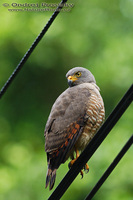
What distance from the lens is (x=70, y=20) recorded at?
29.1 ft

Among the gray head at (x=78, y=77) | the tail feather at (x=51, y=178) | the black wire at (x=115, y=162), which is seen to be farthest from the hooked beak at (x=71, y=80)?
the black wire at (x=115, y=162)

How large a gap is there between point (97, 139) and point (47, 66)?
235 inches

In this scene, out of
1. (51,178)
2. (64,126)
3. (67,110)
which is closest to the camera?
(51,178)

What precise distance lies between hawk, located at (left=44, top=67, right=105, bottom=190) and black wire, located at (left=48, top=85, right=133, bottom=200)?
79cm

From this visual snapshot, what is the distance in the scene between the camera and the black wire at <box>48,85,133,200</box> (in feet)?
7.10

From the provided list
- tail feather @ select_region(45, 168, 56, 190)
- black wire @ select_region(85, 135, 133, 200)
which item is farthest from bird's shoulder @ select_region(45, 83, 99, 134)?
black wire @ select_region(85, 135, 133, 200)

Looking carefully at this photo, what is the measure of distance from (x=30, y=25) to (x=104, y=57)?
152 centimetres

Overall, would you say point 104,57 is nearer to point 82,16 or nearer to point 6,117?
point 82,16

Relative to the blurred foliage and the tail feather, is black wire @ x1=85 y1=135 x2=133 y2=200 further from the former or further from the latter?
the blurred foliage

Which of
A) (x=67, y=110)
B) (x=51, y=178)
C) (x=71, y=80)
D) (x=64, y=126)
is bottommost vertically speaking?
(x=51, y=178)

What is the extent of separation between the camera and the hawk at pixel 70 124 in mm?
3403

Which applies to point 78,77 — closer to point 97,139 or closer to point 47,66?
point 97,139

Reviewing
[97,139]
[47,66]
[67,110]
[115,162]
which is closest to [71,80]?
[67,110]

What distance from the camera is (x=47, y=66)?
822cm
